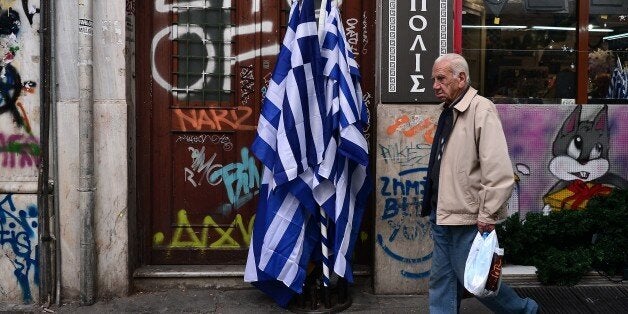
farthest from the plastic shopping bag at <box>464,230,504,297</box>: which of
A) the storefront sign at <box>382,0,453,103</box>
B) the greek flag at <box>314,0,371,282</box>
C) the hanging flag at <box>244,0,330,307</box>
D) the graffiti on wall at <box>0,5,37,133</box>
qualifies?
the graffiti on wall at <box>0,5,37,133</box>

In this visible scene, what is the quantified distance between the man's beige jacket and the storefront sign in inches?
52.0

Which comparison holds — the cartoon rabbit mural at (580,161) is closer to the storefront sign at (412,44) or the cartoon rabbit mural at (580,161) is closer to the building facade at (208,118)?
the building facade at (208,118)

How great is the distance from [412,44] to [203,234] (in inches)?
91.3

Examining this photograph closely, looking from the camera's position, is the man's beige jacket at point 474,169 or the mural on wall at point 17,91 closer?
the man's beige jacket at point 474,169

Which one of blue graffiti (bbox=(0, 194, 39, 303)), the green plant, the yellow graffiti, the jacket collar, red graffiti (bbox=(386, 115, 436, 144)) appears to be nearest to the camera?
the jacket collar

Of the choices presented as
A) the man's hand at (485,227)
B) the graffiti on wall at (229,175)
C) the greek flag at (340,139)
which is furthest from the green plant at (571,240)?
the graffiti on wall at (229,175)

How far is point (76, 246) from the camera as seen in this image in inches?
211

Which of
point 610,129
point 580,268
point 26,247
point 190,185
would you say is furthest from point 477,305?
point 26,247

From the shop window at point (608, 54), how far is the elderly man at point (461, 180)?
237 cm

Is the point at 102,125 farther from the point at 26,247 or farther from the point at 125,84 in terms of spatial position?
the point at 26,247

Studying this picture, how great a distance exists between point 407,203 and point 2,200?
3138mm

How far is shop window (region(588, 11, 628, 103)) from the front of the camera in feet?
19.5

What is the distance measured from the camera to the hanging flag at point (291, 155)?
4.84 metres

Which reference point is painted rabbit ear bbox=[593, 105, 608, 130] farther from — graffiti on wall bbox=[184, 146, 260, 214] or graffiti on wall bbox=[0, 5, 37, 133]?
graffiti on wall bbox=[0, 5, 37, 133]
